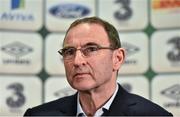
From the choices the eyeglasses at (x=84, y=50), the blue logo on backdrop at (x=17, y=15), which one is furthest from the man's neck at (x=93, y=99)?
the blue logo on backdrop at (x=17, y=15)

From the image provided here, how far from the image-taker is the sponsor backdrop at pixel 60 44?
178cm

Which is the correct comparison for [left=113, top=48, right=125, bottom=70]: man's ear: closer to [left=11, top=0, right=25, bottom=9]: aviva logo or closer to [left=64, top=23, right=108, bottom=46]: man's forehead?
[left=64, top=23, right=108, bottom=46]: man's forehead

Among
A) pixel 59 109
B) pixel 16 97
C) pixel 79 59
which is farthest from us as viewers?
pixel 16 97

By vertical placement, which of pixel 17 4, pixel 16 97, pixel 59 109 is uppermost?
pixel 17 4

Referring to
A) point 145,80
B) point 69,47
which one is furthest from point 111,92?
point 145,80

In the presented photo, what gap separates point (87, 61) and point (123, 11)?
0.94 meters

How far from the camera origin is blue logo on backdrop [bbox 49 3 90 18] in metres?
1.83

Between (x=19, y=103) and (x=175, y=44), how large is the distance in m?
0.77

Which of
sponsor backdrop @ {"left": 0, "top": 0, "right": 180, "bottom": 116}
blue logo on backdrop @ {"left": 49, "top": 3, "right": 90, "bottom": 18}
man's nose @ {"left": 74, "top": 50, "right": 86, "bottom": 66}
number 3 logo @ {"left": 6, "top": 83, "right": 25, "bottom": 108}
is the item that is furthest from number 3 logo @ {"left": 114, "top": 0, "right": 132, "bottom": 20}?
man's nose @ {"left": 74, "top": 50, "right": 86, "bottom": 66}

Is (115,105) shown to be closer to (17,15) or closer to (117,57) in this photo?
(117,57)

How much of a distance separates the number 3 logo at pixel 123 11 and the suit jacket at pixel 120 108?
0.84 m

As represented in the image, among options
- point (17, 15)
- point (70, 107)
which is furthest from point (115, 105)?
point (17, 15)

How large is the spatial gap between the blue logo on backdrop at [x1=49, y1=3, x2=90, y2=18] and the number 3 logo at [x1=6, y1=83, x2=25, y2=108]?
1.25 feet

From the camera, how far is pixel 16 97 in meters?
1.79
